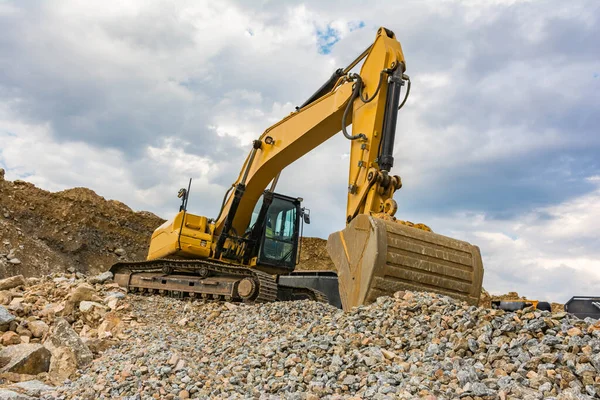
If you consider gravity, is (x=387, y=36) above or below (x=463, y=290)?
above

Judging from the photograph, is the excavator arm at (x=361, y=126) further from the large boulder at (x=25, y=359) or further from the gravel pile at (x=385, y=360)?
the large boulder at (x=25, y=359)

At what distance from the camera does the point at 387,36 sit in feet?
21.8

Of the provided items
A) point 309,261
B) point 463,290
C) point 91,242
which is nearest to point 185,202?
point 463,290

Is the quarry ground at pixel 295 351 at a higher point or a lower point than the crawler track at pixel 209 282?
lower

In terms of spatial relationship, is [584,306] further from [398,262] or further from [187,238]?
[187,238]

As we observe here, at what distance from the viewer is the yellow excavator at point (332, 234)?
17.1 ft

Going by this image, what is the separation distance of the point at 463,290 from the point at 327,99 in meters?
3.40

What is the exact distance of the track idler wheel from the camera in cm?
828

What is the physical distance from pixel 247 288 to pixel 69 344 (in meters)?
3.02

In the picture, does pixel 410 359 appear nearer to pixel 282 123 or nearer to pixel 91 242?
pixel 282 123

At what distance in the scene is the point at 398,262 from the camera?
5086 millimetres

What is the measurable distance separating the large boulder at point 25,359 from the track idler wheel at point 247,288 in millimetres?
3160

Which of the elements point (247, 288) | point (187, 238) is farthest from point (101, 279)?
point (247, 288)

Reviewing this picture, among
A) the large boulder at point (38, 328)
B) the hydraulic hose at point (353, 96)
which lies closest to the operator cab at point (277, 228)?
the hydraulic hose at point (353, 96)
